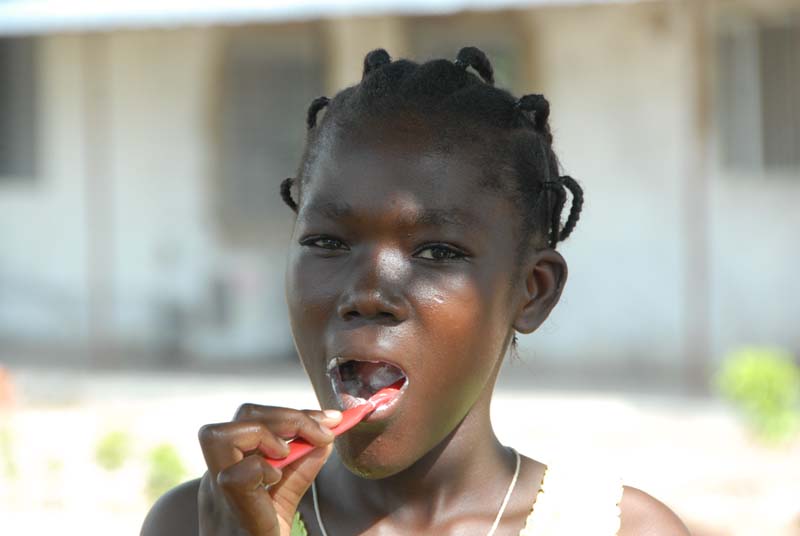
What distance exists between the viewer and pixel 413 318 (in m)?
1.75

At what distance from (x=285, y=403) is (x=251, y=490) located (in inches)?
281

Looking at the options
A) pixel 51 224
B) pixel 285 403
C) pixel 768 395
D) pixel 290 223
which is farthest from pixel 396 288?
pixel 51 224

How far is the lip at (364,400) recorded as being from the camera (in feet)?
5.69

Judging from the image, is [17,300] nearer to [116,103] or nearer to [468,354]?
[116,103]

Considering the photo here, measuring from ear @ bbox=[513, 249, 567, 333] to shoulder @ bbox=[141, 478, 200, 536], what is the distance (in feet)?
1.66

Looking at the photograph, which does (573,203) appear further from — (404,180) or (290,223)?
(290,223)

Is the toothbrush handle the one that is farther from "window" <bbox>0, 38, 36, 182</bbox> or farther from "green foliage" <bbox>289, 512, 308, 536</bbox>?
"window" <bbox>0, 38, 36, 182</bbox>

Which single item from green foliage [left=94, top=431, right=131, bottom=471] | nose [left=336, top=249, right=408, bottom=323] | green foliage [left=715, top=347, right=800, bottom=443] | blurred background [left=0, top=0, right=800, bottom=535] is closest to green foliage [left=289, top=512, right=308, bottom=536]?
nose [left=336, top=249, right=408, bottom=323]

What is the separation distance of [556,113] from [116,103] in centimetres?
340

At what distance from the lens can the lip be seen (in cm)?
173

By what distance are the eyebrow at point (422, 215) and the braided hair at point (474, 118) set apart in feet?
0.22

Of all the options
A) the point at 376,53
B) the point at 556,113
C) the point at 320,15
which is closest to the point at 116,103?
the point at 320,15

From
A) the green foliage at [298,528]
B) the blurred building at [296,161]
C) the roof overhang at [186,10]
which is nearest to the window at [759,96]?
the blurred building at [296,161]

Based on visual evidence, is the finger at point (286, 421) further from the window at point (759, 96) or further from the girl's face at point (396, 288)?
the window at point (759, 96)
